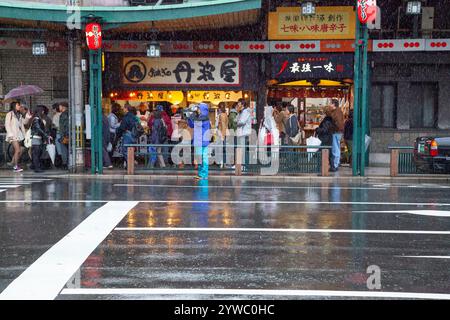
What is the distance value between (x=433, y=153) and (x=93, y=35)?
392 inches

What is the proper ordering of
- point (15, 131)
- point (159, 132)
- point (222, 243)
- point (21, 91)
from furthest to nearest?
point (21, 91)
point (159, 132)
point (15, 131)
point (222, 243)

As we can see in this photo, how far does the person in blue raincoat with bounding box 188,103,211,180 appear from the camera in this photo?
16406mm

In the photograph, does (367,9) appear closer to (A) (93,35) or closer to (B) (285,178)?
(B) (285,178)

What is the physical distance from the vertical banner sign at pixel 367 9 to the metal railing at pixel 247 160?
370 cm

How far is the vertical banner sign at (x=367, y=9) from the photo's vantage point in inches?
677

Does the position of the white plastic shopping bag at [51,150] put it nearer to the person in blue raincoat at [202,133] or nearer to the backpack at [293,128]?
the person in blue raincoat at [202,133]

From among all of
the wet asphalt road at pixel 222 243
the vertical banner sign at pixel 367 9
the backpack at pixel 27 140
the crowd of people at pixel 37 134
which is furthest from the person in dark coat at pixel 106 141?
the vertical banner sign at pixel 367 9

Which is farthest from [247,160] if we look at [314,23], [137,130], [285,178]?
[314,23]

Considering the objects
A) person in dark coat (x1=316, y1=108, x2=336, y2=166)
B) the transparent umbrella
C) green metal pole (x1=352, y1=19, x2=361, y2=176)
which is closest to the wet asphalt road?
green metal pole (x1=352, y1=19, x2=361, y2=176)

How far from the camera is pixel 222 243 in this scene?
8609 millimetres

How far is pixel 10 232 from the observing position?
9.34m

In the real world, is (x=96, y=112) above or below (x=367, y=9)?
below
